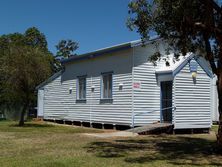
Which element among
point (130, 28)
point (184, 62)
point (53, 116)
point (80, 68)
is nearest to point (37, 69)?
point (80, 68)

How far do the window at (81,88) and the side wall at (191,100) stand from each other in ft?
23.0

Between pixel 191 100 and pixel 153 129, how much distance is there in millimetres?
3160

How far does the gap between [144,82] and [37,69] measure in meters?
6.77

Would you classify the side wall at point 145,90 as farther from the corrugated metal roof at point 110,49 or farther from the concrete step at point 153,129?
the concrete step at point 153,129

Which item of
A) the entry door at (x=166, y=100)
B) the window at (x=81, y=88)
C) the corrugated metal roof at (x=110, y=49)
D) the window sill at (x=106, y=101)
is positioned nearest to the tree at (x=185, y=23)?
the corrugated metal roof at (x=110, y=49)

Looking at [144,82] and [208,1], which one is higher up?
[208,1]

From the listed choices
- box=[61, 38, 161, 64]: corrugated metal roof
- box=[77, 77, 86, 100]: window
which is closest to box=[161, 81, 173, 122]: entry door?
box=[61, 38, 161, 64]: corrugated metal roof

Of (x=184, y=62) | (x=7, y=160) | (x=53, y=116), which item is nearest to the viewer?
(x=7, y=160)

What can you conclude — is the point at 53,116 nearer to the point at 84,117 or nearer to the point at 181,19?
the point at 84,117

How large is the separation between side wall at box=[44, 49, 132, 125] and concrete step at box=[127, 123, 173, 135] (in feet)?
4.29

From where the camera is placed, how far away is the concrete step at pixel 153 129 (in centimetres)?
1962

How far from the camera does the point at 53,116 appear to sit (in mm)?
30406

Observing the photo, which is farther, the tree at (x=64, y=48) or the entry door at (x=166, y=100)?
the tree at (x=64, y=48)

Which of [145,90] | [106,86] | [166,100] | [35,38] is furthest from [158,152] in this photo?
[35,38]
